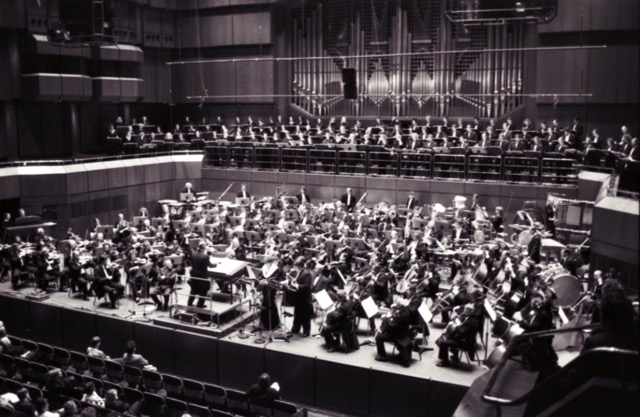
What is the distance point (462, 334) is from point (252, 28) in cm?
2086

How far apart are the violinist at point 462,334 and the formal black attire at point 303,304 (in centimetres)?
289

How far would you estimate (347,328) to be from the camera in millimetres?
12273

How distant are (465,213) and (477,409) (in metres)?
10.3

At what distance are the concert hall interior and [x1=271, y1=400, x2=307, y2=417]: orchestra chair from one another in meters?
0.03

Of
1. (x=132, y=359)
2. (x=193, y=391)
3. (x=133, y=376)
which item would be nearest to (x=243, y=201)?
(x=132, y=359)

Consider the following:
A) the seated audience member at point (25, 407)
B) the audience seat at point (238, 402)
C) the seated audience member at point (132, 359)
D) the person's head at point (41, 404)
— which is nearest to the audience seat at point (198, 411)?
the audience seat at point (238, 402)

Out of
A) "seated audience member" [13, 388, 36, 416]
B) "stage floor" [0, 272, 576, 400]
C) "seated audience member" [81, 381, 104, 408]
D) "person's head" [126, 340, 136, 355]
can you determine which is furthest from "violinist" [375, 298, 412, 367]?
"seated audience member" [13, 388, 36, 416]

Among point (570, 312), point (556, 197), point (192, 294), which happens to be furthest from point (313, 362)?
point (556, 197)

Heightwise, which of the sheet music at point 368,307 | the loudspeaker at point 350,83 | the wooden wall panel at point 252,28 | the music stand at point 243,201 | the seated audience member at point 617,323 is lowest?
the sheet music at point 368,307

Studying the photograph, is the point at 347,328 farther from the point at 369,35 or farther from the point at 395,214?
the point at 369,35

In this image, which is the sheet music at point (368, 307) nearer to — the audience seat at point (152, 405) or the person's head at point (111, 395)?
the audience seat at point (152, 405)

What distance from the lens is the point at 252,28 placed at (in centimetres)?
2864

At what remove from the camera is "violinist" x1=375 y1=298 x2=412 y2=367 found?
1152 cm

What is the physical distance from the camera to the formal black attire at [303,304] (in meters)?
13.0
